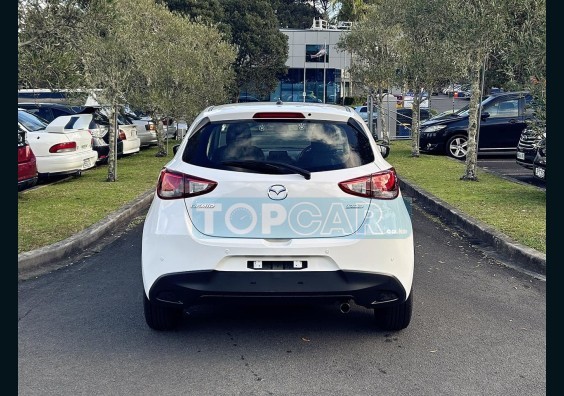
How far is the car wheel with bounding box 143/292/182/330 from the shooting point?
5219 mm

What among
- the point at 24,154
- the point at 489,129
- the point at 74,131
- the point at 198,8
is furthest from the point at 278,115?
the point at 198,8

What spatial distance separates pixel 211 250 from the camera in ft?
15.4

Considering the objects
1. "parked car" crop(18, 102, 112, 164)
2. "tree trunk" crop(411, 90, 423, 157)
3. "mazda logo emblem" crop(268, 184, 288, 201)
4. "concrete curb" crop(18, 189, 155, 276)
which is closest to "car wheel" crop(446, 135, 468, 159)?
"tree trunk" crop(411, 90, 423, 157)

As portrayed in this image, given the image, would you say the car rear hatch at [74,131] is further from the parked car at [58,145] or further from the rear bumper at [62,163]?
the rear bumper at [62,163]

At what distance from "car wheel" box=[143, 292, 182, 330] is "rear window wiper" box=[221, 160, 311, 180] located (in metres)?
1.20

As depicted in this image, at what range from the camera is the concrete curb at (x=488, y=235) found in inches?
297

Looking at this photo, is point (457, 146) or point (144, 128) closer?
point (457, 146)

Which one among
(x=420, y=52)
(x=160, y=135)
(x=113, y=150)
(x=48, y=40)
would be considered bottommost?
(x=113, y=150)

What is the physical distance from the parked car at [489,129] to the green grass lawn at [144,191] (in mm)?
2303

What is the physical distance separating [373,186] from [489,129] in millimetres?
15829

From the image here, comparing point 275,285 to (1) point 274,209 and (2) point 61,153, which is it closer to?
(1) point 274,209

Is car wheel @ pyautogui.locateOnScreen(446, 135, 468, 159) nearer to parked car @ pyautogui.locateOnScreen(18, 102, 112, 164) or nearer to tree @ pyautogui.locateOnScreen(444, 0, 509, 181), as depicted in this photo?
tree @ pyautogui.locateOnScreen(444, 0, 509, 181)

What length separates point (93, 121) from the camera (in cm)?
1734

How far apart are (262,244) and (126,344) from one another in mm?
1333
